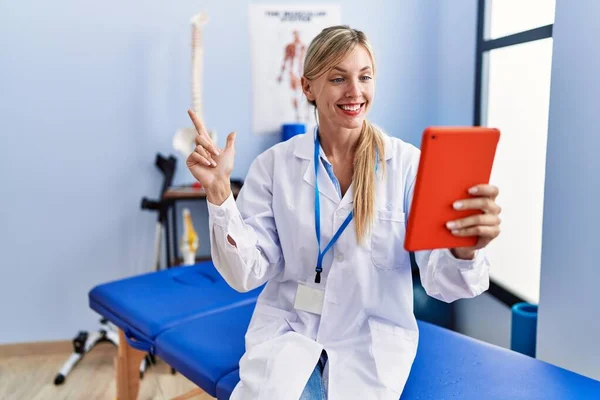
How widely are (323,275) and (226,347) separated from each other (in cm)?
38

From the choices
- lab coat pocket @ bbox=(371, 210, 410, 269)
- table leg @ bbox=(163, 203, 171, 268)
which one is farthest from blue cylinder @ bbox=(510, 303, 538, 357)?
table leg @ bbox=(163, 203, 171, 268)

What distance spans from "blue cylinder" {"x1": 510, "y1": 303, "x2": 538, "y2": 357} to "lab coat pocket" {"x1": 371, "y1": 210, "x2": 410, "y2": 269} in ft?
2.50

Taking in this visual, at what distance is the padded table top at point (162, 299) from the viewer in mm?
1748

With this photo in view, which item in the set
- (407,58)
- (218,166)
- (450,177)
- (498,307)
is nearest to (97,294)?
(218,166)

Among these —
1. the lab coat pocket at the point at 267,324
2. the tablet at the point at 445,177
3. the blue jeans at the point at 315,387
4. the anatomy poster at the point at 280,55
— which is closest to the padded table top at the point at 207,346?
the lab coat pocket at the point at 267,324

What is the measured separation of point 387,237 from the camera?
1325 mm

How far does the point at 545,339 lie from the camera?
1.61 metres

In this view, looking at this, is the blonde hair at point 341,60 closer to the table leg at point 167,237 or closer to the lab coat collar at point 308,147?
the lab coat collar at point 308,147

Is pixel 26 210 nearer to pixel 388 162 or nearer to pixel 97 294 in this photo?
pixel 97 294

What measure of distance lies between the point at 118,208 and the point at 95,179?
0.19m

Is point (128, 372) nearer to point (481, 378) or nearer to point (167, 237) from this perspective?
point (167, 237)

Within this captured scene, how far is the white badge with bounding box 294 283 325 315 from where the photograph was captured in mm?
1368

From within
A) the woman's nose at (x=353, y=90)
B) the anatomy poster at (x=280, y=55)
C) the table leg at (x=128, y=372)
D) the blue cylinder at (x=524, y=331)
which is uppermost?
the anatomy poster at (x=280, y=55)

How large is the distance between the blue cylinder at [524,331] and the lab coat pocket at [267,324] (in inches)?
34.9
